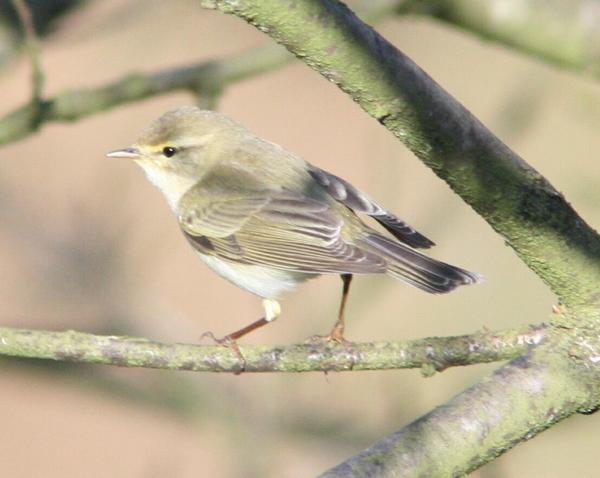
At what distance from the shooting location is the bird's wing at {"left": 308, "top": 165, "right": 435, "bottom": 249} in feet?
12.4

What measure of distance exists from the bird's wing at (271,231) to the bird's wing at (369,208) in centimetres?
9

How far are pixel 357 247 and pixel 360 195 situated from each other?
0.27 metres

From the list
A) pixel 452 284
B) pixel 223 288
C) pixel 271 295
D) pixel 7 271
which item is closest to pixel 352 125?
pixel 223 288

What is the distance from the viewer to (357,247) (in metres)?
3.88

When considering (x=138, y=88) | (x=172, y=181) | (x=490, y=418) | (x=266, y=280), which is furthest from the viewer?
(x=172, y=181)

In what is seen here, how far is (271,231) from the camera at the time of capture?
428cm

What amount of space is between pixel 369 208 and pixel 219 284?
451 cm

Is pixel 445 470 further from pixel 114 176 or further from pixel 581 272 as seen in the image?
pixel 114 176

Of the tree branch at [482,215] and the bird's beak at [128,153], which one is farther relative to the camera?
the bird's beak at [128,153]

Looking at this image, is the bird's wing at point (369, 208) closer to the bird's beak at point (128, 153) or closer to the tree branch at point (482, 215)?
the bird's beak at point (128, 153)

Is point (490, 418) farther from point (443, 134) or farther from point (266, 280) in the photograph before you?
point (266, 280)

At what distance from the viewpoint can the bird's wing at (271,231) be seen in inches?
151

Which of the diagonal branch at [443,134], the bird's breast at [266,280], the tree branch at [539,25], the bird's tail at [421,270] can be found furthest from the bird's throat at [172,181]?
the diagonal branch at [443,134]

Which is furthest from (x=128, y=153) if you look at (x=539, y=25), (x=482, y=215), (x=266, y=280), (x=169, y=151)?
(x=482, y=215)
